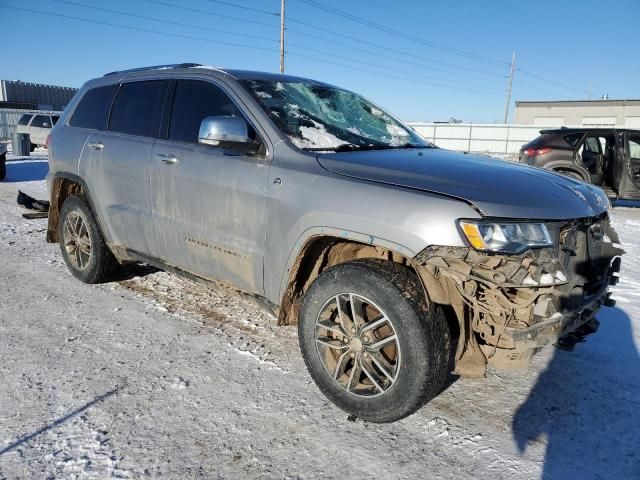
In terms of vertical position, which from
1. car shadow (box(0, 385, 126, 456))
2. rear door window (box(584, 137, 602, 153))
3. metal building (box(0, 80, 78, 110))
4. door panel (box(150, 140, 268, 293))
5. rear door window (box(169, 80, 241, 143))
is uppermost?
metal building (box(0, 80, 78, 110))

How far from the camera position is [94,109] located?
457 centimetres

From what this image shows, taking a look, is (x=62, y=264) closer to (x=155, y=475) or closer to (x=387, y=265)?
(x=155, y=475)

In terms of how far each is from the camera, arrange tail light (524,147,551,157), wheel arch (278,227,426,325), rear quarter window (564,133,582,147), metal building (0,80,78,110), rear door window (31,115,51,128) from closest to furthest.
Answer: wheel arch (278,227,426,325), rear quarter window (564,133,582,147), tail light (524,147,551,157), rear door window (31,115,51,128), metal building (0,80,78,110)

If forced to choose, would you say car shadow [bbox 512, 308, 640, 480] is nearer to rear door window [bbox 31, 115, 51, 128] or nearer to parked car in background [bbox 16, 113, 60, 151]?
parked car in background [bbox 16, 113, 60, 151]

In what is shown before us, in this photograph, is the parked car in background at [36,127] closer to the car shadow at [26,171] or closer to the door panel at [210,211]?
the car shadow at [26,171]

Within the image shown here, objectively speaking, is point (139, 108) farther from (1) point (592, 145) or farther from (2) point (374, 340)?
(1) point (592, 145)

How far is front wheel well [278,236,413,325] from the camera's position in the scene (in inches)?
111

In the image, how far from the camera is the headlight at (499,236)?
89.3 inches

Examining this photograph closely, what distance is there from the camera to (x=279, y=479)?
2.20 meters

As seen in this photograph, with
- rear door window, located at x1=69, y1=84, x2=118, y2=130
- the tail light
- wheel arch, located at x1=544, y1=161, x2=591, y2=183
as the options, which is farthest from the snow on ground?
the tail light

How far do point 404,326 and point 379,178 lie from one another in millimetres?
767

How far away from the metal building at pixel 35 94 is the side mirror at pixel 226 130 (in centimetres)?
4241

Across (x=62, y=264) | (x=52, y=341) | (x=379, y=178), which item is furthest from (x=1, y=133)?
(x=379, y=178)

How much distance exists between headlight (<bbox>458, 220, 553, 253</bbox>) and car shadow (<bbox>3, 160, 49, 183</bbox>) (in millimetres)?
13014
